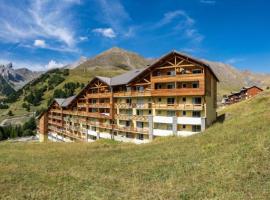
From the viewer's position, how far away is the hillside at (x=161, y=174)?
16328mm

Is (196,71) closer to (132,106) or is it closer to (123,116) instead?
(132,106)

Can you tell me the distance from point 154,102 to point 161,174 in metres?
28.3

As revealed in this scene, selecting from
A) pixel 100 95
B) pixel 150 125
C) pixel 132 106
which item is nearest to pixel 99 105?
pixel 100 95

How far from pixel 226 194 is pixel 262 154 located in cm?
704

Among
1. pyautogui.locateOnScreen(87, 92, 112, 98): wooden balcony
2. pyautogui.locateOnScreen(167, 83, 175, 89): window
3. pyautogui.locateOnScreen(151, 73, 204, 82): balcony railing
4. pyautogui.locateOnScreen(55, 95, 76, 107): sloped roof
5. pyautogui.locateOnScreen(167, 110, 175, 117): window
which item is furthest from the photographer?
pyautogui.locateOnScreen(55, 95, 76, 107): sloped roof

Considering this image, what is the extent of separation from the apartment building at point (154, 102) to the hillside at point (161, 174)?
1455 cm

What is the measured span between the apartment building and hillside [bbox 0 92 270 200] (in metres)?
14.5

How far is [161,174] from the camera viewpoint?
20.8 m

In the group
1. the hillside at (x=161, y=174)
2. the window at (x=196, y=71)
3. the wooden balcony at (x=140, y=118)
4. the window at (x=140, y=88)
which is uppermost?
the window at (x=196, y=71)

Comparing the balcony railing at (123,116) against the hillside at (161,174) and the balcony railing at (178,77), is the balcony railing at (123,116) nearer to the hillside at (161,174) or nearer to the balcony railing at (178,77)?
the balcony railing at (178,77)

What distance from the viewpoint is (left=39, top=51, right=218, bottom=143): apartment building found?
43.1 metres

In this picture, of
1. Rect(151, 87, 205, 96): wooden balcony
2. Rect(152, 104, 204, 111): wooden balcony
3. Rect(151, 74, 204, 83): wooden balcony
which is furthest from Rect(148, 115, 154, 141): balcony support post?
Rect(151, 74, 204, 83): wooden balcony

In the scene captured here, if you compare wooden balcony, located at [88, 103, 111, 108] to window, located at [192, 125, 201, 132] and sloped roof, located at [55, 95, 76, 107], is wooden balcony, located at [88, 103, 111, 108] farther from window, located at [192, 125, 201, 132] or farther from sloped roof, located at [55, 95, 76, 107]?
window, located at [192, 125, 201, 132]

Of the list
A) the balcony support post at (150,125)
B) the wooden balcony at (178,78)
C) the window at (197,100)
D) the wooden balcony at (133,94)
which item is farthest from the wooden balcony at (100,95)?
the window at (197,100)
